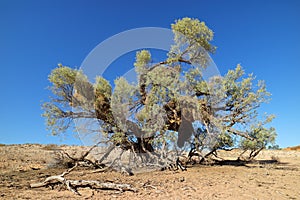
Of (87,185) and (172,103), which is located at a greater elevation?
(172,103)

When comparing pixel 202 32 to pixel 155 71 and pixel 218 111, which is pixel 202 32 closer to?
pixel 155 71

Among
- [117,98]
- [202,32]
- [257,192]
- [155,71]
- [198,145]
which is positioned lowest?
[257,192]

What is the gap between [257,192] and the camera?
6555 millimetres

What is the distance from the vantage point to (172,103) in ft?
37.6

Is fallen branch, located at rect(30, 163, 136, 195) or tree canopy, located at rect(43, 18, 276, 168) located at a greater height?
tree canopy, located at rect(43, 18, 276, 168)

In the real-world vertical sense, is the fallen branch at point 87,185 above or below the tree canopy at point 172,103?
below

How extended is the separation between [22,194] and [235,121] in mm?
9618

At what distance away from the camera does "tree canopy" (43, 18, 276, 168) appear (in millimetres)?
10727

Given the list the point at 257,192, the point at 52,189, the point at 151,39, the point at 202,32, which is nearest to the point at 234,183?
the point at 257,192

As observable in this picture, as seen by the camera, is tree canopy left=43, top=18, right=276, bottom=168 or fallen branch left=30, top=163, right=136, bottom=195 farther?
tree canopy left=43, top=18, right=276, bottom=168

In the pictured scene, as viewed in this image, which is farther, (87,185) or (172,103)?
(172,103)

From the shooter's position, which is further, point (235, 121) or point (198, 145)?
point (198, 145)

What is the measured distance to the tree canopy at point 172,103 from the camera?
35.2 feet

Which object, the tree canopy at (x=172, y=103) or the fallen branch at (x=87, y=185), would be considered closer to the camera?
the fallen branch at (x=87, y=185)
